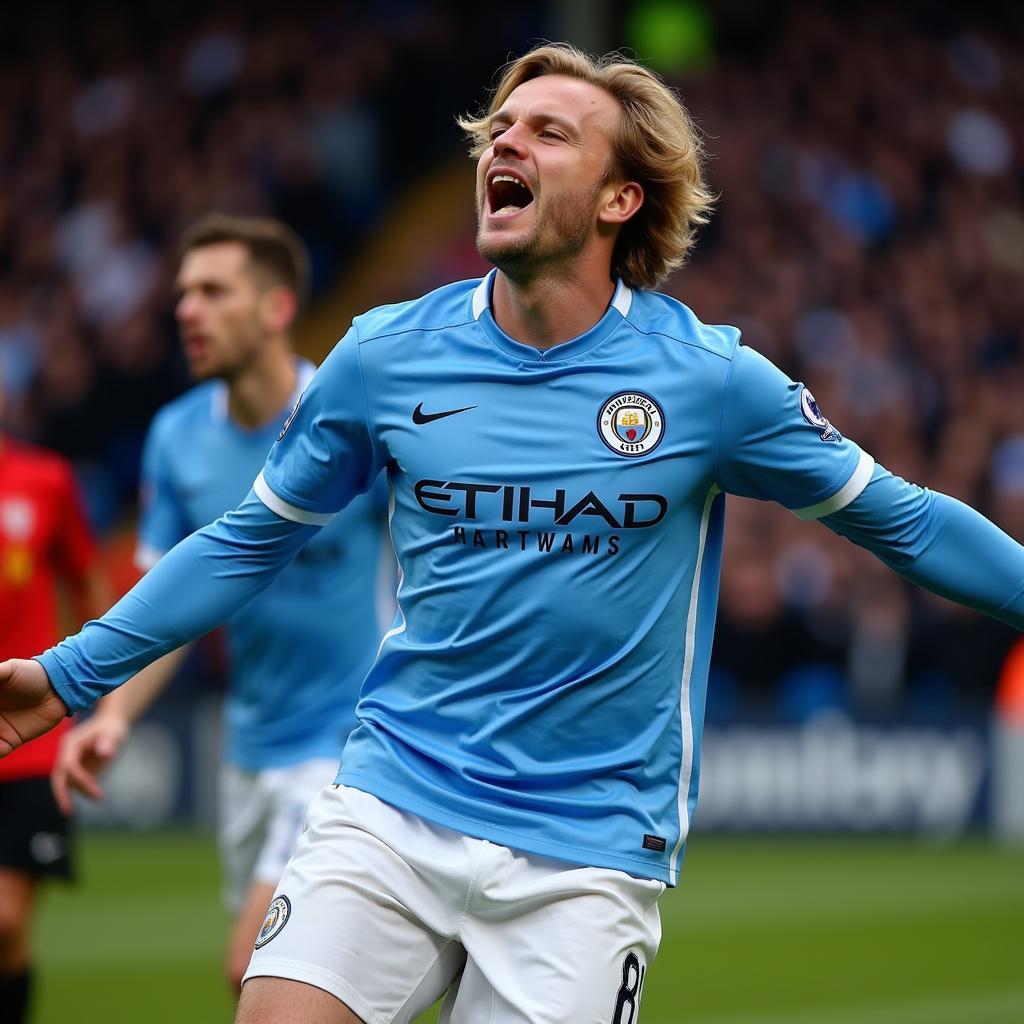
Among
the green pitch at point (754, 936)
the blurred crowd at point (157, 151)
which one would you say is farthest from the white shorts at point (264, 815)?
the blurred crowd at point (157, 151)

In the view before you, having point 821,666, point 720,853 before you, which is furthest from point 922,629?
point 720,853

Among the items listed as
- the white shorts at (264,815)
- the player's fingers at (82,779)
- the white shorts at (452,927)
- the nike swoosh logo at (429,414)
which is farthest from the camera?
the white shorts at (264,815)

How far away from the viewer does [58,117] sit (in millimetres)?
20516

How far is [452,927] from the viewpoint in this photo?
3721 millimetres

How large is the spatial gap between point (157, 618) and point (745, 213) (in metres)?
15.2

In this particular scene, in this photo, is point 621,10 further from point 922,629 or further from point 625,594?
point 625,594

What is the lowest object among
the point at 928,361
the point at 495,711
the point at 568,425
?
the point at 495,711

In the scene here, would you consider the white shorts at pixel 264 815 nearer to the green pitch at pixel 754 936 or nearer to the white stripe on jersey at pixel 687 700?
the green pitch at pixel 754 936

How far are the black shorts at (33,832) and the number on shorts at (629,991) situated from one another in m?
3.25

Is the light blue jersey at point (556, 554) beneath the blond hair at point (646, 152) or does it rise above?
beneath

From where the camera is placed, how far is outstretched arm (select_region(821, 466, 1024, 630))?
150 inches

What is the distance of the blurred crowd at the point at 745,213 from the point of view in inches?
588

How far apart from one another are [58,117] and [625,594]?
1800cm

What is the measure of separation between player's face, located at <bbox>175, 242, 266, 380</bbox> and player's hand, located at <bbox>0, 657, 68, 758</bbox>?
2.70 metres
